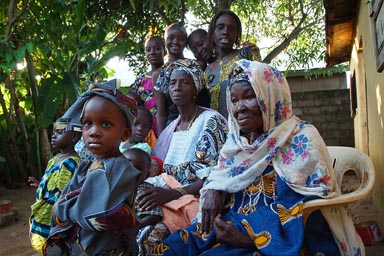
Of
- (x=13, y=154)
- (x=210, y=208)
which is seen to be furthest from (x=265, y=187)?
(x=13, y=154)

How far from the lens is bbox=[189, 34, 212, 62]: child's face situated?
4.33 metres

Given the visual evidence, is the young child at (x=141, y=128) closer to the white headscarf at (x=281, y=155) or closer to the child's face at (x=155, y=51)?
the child's face at (x=155, y=51)

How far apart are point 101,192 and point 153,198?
73cm

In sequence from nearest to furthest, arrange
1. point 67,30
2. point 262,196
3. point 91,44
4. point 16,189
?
point 262,196 → point 91,44 → point 67,30 → point 16,189

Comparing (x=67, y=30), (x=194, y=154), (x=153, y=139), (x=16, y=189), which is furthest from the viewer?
(x=16, y=189)

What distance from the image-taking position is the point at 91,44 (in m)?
A: 7.04

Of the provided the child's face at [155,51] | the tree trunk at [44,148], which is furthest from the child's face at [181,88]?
the tree trunk at [44,148]

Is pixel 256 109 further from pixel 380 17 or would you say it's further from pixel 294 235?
pixel 380 17

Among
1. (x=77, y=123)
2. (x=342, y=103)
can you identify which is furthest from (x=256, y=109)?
(x=342, y=103)

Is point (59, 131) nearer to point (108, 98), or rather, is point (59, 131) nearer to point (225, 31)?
point (108, 98)

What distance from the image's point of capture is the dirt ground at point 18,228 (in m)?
5.49

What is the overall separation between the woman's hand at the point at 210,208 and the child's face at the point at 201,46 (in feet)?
6.77

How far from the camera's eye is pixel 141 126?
3.70 metres

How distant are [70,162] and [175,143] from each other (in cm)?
76
